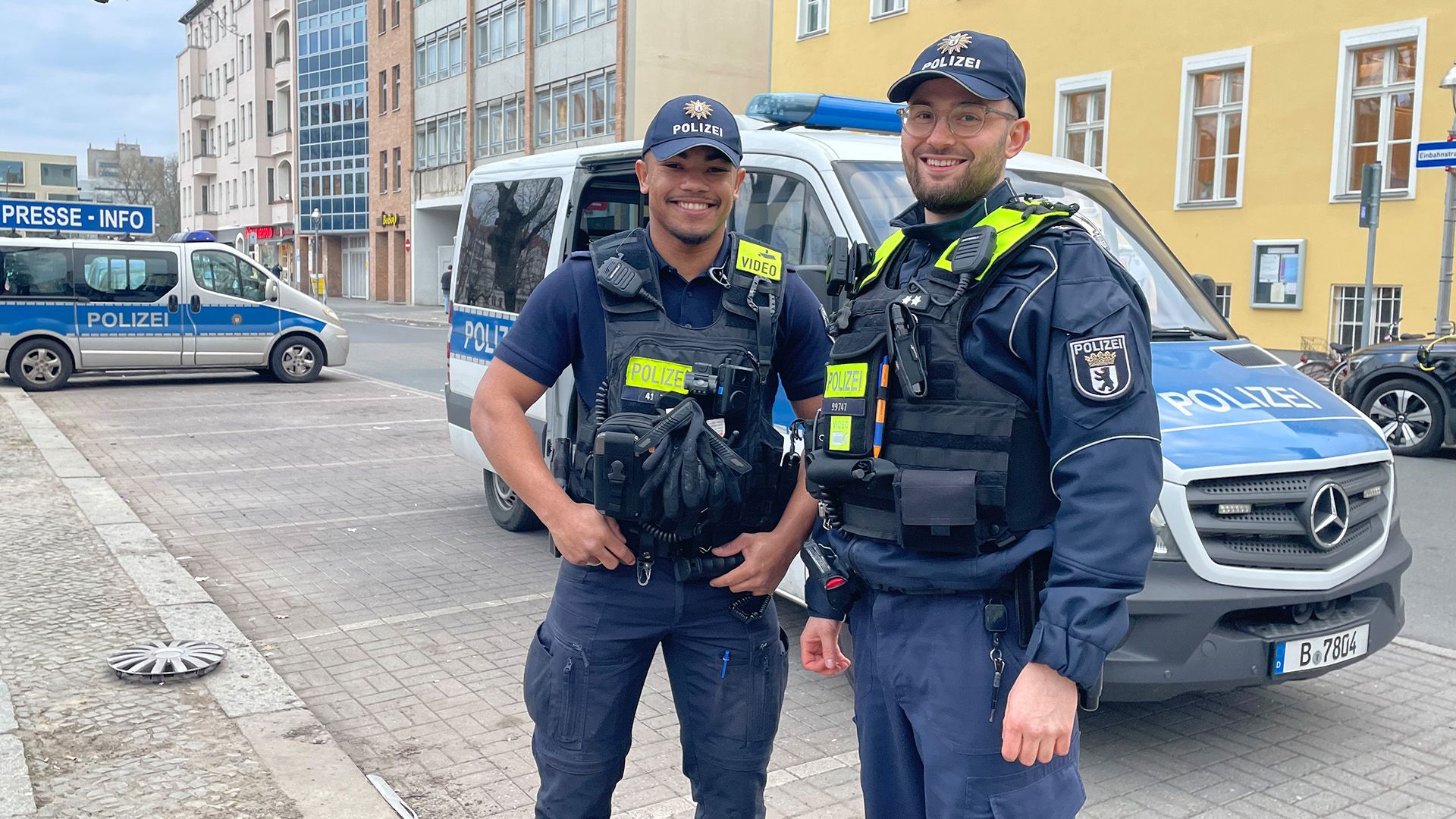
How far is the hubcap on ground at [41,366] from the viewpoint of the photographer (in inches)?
615

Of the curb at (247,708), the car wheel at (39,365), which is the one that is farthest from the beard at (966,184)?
the car wheel at (39,365)

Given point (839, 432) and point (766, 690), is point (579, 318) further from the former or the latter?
point (766, 690)

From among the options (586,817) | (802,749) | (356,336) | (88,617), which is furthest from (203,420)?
(356,336)

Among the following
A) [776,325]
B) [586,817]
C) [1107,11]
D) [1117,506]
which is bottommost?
[586,817]

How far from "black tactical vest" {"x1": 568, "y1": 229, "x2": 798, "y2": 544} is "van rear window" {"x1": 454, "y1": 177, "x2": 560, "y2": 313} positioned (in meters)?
4.03

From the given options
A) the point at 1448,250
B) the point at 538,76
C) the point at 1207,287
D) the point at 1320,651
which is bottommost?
the point at 1320,651

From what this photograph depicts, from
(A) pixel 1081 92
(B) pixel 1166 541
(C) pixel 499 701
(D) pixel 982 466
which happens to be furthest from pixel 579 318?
(A) pixel 1081 92

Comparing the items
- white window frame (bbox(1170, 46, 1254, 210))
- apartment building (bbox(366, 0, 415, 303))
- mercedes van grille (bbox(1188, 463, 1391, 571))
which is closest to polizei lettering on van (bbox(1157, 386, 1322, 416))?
mercedes van grille (bbox(1188, 463, 1391, 571))

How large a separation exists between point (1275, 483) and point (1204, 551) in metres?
0.37

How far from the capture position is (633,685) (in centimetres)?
281

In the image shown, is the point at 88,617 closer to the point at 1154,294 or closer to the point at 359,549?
the point at 359,549

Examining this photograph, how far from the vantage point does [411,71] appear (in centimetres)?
5066

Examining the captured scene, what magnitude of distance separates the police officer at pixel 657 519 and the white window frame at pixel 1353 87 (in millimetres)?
17298

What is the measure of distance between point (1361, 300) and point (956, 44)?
18.6 m
